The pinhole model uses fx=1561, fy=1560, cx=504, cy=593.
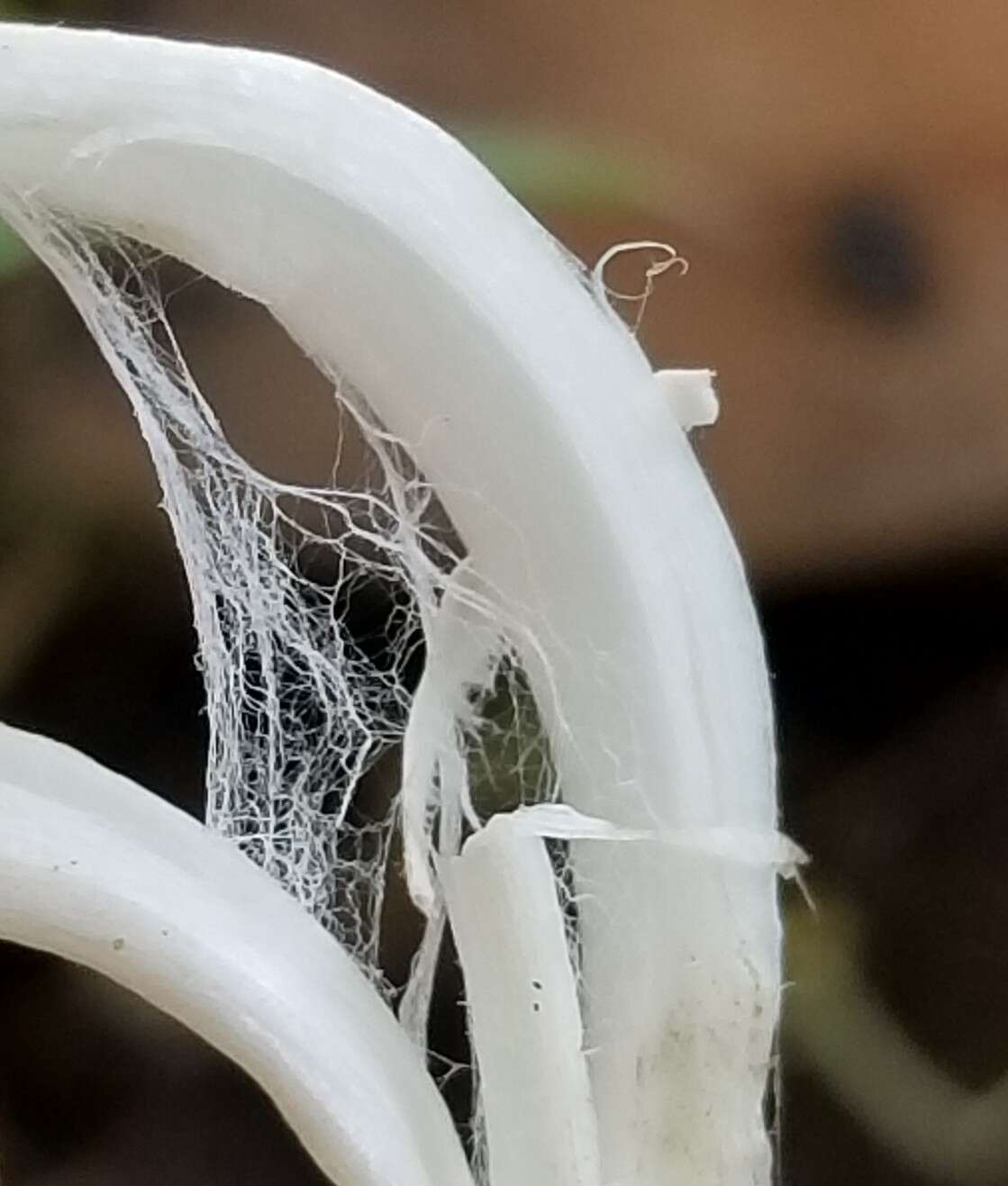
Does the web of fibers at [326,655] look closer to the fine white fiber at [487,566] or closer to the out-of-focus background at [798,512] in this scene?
the fine white fiber at [487,566]

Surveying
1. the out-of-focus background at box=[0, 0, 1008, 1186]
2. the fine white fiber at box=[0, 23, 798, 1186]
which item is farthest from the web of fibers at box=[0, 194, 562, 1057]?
the out-of-focus background at box=[0, 0, 1008, 1186]

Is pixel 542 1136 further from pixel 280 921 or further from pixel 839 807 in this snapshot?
pixel 839 807

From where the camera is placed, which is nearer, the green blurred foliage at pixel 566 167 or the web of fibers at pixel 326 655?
the web of fibers at pixel 326 655

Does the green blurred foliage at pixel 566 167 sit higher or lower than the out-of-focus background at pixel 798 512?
higher

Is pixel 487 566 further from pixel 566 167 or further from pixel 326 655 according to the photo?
pixel 566 167

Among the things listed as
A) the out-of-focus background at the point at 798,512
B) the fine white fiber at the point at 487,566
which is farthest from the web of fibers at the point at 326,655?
the out-of-focus background at the point at 798,512
